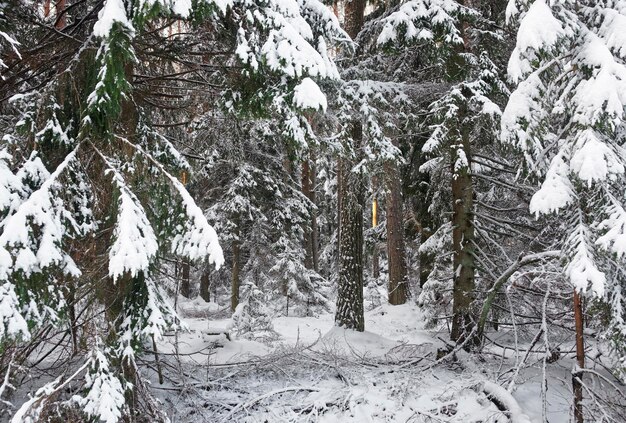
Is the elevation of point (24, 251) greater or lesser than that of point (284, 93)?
lesser

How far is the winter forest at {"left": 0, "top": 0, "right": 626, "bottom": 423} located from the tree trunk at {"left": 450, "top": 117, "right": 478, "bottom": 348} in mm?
36

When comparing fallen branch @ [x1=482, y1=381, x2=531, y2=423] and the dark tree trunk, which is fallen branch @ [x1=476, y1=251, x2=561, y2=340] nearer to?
fallen branch @ [x1=482, y1=381, x2=531, y2=423]

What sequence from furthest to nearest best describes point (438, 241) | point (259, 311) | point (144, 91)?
point (259, 311) → point (438, 241) → point (144, 91)

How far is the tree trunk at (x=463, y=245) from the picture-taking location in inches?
313

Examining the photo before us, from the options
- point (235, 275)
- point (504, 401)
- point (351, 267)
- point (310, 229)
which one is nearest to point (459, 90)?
point (351, 267)

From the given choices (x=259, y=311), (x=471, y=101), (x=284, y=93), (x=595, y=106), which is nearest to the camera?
(x=595, y=106)

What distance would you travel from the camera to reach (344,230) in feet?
31.6

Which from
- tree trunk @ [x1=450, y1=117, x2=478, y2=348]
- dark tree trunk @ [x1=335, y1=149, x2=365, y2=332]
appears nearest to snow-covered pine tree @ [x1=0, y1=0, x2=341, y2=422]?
tree trunk @ [x1=450, y1=117, x2=478, y2=348]

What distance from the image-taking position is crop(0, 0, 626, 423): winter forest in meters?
4.25

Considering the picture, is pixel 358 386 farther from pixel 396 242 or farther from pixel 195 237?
pixel 396 242

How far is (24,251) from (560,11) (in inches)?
219

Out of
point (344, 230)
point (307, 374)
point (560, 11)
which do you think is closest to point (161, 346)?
point (307, 374)

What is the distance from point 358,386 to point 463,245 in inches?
119

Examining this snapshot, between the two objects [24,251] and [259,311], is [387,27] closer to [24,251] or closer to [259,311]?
[24,251]
